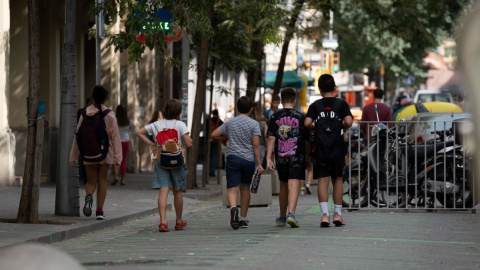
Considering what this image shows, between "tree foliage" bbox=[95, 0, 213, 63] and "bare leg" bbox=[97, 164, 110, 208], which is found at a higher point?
"tree foliage" bbox=[95, 0, 213, 63]

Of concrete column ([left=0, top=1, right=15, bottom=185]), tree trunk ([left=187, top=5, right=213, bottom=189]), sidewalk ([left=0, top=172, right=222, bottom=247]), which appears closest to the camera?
sidewalk ([left=0, top=172, right=222, bottom=247])

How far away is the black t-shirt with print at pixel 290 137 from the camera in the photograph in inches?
469

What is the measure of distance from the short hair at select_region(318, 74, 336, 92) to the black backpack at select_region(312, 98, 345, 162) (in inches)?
7.5

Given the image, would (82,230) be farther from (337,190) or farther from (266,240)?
(337,190)

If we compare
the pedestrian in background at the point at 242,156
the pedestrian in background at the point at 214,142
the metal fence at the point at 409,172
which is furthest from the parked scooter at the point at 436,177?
the pedestrian in background at the point at 214,142

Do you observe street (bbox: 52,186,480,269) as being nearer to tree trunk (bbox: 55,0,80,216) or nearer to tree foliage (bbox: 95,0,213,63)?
tree trunk (bbox: 55,0,80,216)

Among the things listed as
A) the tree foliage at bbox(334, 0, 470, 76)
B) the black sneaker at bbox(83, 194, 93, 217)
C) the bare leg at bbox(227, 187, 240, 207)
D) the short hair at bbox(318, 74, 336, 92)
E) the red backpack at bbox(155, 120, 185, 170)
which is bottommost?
the black sneaker at bbox(83, 194, 93, 217)

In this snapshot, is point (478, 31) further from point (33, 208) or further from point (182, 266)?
point (33, 208)

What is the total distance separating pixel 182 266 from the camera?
801 centimetres

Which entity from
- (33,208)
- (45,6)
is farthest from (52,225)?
(45,6)

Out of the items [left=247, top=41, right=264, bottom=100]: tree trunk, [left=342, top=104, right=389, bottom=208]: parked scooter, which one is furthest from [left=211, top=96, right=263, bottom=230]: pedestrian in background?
[left=247, top=41, right=264, bottom=100]: tree trunk

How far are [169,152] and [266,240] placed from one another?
77.1 inches

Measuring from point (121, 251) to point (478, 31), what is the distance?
6.78m

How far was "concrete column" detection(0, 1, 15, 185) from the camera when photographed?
62.3 feet
